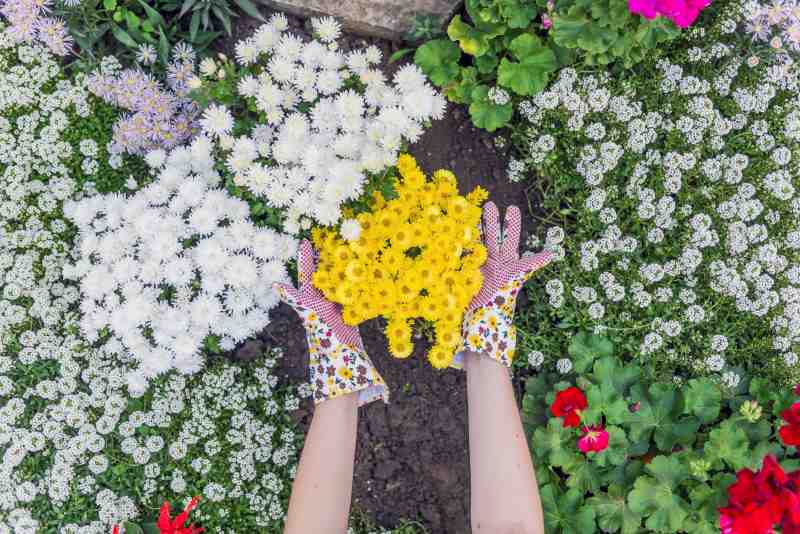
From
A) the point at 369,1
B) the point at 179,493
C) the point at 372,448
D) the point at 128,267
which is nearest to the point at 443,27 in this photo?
the point at 369,1

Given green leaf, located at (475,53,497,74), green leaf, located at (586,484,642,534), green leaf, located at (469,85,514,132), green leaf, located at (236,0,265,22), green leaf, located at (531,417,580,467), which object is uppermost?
green leaf, located at (236,0,265,22)

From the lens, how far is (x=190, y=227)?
285 cm

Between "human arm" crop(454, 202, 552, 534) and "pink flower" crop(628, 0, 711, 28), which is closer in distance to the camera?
"pink flower" crop(628, 0, 711, 28)

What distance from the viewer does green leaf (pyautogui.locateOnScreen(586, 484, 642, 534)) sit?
3.21m

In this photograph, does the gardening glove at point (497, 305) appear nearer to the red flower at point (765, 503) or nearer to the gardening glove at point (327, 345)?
the gardening glove at point (327, 345)

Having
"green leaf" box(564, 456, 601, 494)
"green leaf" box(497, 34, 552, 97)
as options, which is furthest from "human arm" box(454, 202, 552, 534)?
"green leaf" box(497, 34, 552, 97)

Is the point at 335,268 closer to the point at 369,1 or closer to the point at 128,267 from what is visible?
the point at 128,267

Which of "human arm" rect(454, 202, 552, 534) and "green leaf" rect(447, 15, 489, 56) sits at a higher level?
"green leaf" rect(447, 15, 489, 56)

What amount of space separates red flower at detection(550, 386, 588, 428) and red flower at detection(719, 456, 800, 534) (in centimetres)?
67

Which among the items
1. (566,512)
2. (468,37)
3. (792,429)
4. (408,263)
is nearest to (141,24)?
(468,37)

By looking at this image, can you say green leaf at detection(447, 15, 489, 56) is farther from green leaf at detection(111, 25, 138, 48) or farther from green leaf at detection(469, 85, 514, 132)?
green leaf at detection(111, 25, 138, 48)

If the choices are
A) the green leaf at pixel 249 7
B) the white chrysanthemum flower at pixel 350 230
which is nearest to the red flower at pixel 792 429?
the white chrysanthemum flower at pixel 350 230

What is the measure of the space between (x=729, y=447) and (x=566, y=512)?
848mm

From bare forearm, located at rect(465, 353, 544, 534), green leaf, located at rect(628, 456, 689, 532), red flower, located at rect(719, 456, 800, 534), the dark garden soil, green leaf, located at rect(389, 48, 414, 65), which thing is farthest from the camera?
the dark garden soil
